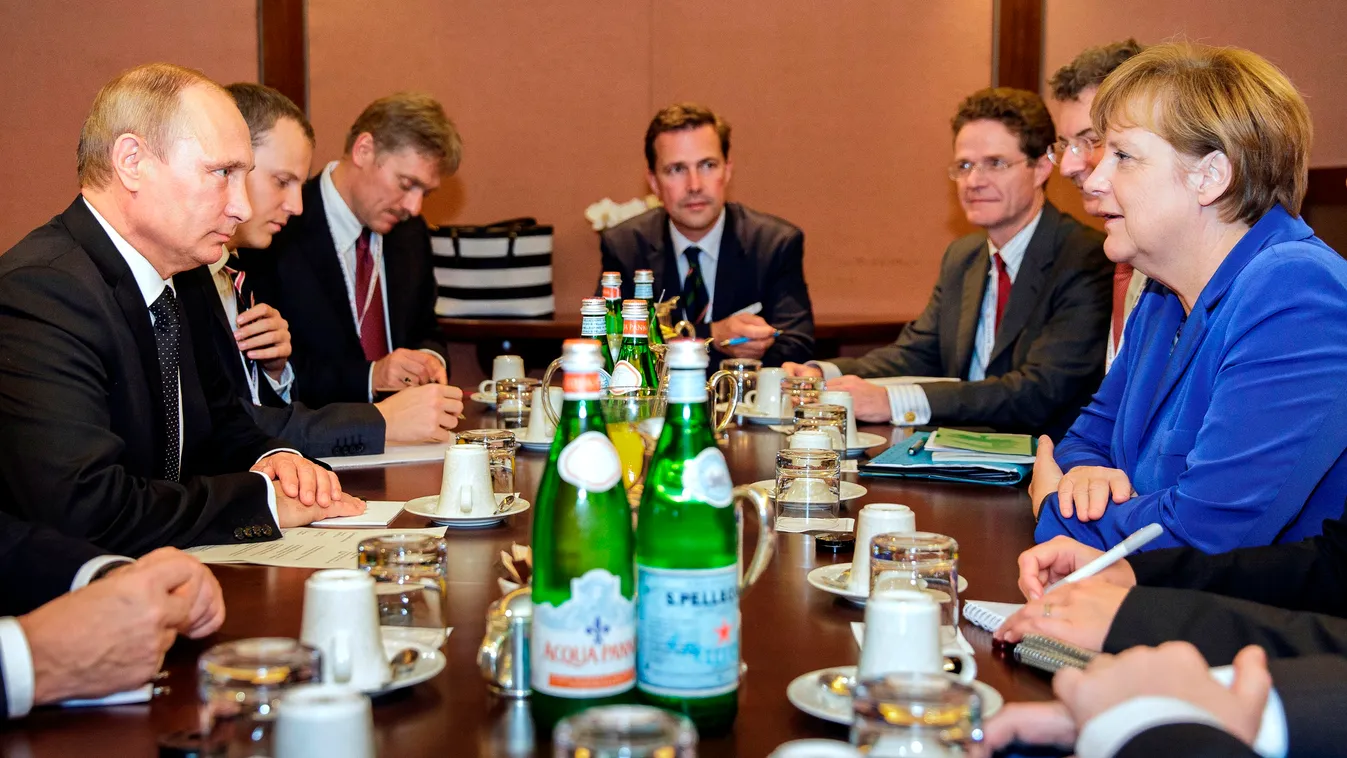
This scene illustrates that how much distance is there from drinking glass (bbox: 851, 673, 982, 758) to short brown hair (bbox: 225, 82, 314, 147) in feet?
8.97

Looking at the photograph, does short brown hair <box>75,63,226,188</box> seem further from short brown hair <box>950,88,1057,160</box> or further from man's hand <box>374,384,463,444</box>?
short brown hair <box>950,88,1057,160</box>

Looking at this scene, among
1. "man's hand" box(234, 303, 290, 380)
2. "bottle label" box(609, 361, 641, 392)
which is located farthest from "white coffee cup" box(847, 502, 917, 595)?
"man's hand" box(234, 303, 290, 380)

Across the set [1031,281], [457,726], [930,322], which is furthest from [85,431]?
[930,322]

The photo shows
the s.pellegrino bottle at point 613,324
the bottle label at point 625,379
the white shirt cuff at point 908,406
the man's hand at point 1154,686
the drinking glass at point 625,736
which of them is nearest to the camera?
the drinking glass at point 625,736

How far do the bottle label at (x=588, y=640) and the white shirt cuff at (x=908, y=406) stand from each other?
7.45 feet

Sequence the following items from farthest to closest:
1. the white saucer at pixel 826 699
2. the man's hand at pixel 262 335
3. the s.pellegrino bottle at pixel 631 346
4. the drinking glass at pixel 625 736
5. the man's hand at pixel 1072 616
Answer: the man's hand at pixel 262 335, the s.pellegrino bottle at pixel 631 346, the man's hand at pixel 1072 616, the white saucer at pixel 826 699, the drinking glass at pixel 625 736

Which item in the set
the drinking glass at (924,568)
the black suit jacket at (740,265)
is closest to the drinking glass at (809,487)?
the drinking glass at (924,568)

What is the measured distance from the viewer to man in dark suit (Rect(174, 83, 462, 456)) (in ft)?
8.88

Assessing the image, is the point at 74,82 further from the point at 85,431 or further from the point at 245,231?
the point at 85,431

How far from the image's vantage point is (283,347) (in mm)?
3170

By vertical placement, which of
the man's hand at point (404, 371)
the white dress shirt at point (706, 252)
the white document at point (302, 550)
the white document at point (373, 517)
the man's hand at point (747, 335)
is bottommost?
the white document at point (302, 550)

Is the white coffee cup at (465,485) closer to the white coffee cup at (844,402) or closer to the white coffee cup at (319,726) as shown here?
the white coffee cup at (844,402)

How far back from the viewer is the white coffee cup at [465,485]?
1991 mm

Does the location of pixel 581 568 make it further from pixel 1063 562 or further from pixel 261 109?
pixel 261 109
